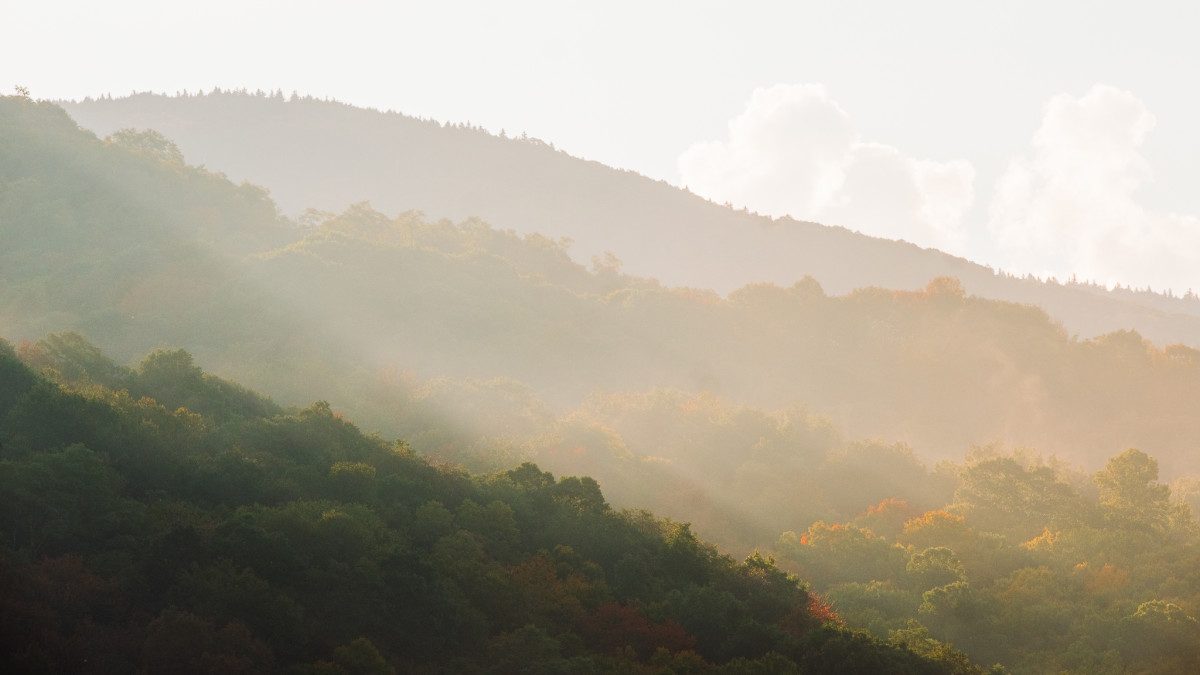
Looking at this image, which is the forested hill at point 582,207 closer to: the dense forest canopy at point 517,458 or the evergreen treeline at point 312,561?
the dense forest canopy at point 517,458

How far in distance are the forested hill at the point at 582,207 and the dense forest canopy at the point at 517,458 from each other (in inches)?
1642

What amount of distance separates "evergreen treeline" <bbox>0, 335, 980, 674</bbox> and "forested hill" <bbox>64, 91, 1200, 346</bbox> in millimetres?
114602

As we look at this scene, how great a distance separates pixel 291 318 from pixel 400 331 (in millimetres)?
10834

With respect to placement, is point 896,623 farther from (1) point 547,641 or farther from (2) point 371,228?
(2) point 371,228

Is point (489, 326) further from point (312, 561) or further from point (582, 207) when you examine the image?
point (582, 207)

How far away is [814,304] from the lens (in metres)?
116

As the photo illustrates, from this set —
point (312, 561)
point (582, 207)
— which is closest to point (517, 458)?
point (312, 561)

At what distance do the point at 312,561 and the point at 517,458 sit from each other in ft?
101

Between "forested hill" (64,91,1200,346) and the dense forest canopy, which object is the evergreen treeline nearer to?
the dense forest canopy

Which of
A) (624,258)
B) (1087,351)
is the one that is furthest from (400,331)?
(624,258)

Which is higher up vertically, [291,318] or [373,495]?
[291,318]

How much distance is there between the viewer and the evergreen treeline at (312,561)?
33906 mm

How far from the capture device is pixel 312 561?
39.3 m

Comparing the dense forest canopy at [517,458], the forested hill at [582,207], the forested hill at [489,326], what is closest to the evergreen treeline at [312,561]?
the dense forest canopy at [517,458]
